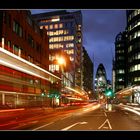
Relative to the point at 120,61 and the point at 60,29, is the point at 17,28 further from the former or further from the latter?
the point at 120,61

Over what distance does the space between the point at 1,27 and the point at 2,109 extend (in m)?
24.0

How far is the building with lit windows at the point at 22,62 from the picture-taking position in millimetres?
19266

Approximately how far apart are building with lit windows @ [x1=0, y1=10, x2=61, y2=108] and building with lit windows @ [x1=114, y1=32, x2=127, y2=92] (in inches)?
2687

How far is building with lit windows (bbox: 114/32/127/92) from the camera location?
146 m

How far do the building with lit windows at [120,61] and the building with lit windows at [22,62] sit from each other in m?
68.2

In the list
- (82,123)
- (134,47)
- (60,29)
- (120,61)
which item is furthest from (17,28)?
(120,61)

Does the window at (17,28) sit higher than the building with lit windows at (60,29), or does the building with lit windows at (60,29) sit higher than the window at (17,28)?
the building with lit windows at (60,29)

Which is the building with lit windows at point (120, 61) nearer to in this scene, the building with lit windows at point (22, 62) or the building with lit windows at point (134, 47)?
the building with lit windows at point (134, 47)

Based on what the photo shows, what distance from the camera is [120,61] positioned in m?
150

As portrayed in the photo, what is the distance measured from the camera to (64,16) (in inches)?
Answer: 5719

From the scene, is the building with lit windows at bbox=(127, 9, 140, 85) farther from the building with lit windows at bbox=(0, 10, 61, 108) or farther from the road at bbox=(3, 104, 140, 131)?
the road at bbox=(3, 104, 140, 131)

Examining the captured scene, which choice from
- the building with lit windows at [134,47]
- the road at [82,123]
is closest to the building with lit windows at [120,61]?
the building with lit windows at [134,47]

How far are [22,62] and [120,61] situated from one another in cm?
13142
